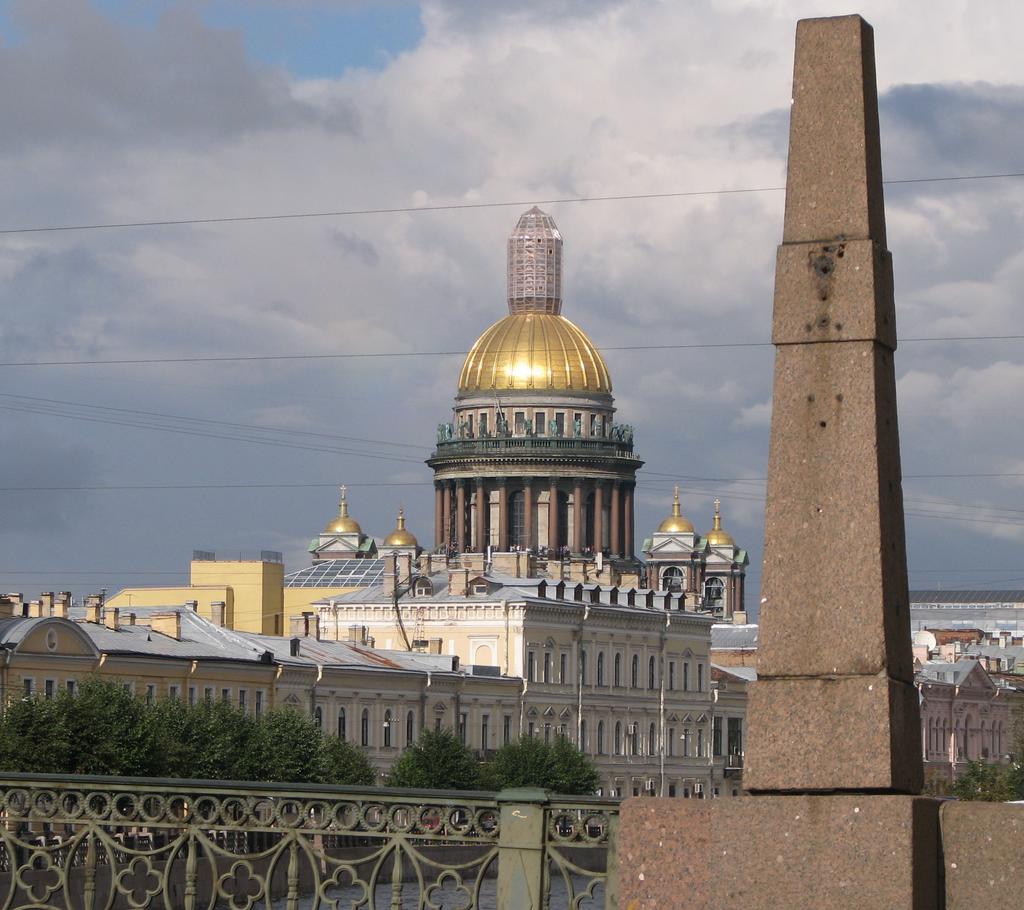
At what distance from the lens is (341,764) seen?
4862 centimetres

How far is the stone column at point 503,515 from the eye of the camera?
93.9 meters

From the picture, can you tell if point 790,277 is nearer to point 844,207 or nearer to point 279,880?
point 844,207

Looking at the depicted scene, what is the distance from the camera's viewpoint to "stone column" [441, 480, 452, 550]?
315 feet

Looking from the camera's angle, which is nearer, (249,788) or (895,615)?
(895,615)

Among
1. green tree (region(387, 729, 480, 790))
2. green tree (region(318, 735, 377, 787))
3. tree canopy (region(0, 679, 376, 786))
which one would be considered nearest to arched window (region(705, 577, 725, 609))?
green tree (region(387, 729, 480, 790))

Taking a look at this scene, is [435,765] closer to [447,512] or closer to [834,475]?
[447,512]

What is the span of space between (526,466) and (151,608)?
30.3 metres

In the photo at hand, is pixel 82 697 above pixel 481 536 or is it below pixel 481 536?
below

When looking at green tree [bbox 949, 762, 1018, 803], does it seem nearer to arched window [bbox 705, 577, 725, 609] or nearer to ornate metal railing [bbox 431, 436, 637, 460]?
ornate metal railing [bbox 431, 436, 637, 460]

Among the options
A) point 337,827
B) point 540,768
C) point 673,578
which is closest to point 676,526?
point 673,578

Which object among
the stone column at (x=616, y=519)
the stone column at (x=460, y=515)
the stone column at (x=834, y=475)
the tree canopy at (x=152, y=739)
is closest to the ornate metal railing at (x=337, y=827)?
the stone column at (x=834, y=475)

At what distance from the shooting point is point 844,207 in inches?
300

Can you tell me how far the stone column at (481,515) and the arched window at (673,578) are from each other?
523 inches

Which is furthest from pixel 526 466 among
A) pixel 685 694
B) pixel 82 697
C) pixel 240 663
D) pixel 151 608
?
pixel 82 697
